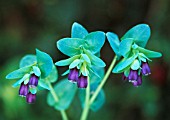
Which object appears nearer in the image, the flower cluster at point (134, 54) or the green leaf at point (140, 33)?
the flower cluster at point (134, 54)

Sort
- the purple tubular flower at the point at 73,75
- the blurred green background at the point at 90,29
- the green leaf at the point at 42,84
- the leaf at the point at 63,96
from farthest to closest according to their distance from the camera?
the blurred green background at the point at 90,29, the leaf at the point at 63,96, the green leaf at the point at 42,84, the purple tubular flower at the point at 73,75

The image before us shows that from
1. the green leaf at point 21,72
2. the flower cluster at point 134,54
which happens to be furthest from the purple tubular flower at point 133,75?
the green leaf at point 21,72

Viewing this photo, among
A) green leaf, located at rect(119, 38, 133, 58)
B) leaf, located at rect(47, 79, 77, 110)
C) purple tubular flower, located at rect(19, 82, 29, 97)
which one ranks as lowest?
leaf, located at rect(47, 79, 77, 110)

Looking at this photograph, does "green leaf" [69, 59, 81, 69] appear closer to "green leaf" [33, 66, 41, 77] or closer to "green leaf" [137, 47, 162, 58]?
"green leaf" [33, 66, 41, 77]

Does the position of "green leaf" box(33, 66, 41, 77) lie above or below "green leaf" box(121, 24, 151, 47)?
below

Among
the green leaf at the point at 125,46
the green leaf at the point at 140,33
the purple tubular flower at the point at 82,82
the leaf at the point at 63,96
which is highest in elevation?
the green leaf at the point at 140,33

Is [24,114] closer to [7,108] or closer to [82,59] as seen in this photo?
[7,108]

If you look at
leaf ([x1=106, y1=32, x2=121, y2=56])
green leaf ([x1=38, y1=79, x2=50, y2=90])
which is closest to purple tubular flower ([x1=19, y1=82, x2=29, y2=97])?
green leaf ([x1=38, y1=79, x2=50, y2=90])

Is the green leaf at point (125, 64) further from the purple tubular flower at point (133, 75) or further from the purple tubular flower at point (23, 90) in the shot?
the purple tubular flower at point (23, 90)

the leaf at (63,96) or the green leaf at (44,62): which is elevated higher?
the green leaf at (44,62)
